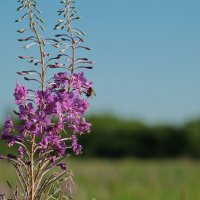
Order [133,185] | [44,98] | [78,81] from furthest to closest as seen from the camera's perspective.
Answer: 1. [133,185]
2. [78,81]
3. [44,98]

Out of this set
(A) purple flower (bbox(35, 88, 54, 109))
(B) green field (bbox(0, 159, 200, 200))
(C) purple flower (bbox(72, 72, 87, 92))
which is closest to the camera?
(A) purple flower (bbox(35, 88, 54, 109))

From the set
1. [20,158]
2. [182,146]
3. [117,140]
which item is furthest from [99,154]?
[20,158]

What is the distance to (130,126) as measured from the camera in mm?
44438

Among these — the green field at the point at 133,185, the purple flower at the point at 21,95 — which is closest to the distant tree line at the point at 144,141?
the green field at the point at 133,185

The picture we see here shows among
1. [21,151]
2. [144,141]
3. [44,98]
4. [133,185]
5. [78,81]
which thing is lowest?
[133,185]

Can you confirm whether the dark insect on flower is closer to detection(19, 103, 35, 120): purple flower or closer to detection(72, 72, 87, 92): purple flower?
detection(72, 72, 87, 92): purple flower

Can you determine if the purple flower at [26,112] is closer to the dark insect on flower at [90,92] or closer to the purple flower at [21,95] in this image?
the purple flower at [21,95]

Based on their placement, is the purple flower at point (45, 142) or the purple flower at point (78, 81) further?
the purple flower at point (78, 81)

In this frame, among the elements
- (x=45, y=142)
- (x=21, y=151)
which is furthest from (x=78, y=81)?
(x=21, y=151)

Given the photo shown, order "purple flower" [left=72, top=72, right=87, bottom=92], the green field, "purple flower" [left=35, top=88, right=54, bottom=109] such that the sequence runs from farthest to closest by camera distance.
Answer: the green field, "purple flower" [left=72, top=72, right=87, bottom=92], "purple flower" [left=35, top=88, right=54, bottom=109]

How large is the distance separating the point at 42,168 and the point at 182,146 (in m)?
37.9

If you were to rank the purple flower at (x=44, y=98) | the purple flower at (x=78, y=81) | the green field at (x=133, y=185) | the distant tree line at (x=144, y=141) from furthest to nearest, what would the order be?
1. the distant tree line at (x=144, y=141)
2. the green field at (x=133, y=185)
3. the purple flower at (x=78, y=81)
4. the purple flower at (x=44, y=98)

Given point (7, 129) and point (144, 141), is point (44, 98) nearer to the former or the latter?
point (7, 129)

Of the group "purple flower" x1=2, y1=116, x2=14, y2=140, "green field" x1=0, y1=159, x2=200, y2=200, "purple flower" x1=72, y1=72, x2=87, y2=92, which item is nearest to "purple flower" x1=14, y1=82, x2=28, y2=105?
"purple flower" x1=2, y1=116, x2=14, y2=140
